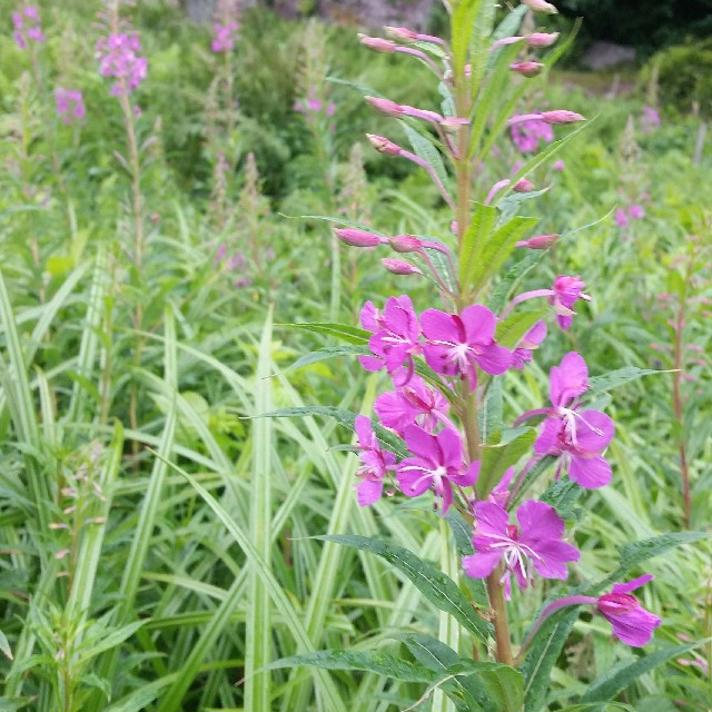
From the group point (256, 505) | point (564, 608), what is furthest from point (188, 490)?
point (564, 608)

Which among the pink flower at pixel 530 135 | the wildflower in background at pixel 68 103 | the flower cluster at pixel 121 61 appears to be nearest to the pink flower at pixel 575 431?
the pink flower at pixel 530 135

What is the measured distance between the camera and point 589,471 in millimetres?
853

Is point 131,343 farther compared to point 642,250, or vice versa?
point 642,250

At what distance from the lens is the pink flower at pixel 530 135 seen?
3.01 metres

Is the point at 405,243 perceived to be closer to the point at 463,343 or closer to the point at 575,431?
the point at 463,343

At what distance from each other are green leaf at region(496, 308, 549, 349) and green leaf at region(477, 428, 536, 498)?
3.9 inches

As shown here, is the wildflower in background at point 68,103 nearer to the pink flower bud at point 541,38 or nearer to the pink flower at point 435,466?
the pink flower bud at point 541,38

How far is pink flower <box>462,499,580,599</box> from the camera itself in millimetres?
833

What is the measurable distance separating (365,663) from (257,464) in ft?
2.82

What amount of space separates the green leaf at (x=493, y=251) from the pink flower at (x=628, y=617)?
0.37 m

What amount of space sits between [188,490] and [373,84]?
6114 millimetres

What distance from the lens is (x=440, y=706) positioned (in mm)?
1171

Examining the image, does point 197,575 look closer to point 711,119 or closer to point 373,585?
point 373,585

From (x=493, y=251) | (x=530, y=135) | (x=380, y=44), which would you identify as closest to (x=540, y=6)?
(x=380, y=44)
